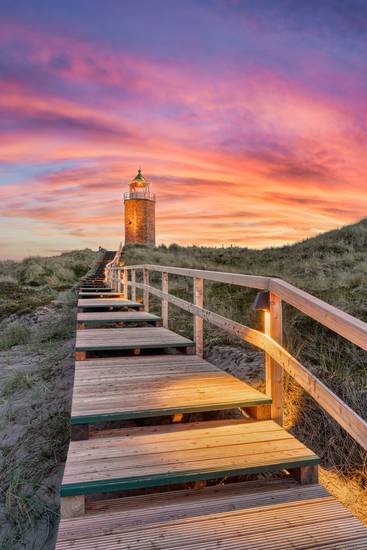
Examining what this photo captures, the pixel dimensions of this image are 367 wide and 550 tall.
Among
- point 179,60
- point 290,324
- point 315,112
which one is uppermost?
point 179,60

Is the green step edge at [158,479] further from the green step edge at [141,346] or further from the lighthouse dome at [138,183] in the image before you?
the lighthouse dome at [138,183]

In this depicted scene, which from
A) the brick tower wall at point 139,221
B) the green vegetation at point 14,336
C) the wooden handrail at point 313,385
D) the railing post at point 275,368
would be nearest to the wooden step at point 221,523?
the wooden handrail at point 313,385

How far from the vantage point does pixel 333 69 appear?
10469 millimetres

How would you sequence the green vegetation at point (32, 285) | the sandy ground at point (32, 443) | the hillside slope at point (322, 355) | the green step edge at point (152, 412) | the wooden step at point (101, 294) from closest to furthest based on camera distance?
the sandy ground at point (32, 443), the green step edge at point (152, 412), the hillside slope at point (322, 355), the wooden step at point (101, 294), the green vegetation at point (32, 285)

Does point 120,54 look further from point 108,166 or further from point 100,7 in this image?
point 108,166

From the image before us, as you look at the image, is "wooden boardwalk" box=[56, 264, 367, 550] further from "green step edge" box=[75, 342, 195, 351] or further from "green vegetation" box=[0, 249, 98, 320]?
"green vegetation" box=[0, 249, 98, 320]

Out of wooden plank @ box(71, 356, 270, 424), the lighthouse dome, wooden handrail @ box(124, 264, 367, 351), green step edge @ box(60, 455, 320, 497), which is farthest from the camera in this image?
the lighthouse dome

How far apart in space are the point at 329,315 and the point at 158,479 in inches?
52.4

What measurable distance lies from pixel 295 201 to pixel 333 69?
1002 cm

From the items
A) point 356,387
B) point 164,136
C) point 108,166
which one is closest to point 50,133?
point 164,136

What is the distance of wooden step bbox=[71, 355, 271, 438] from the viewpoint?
119 inches

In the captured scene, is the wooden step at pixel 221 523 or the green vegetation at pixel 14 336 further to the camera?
the green vegetation at pixel 14 336

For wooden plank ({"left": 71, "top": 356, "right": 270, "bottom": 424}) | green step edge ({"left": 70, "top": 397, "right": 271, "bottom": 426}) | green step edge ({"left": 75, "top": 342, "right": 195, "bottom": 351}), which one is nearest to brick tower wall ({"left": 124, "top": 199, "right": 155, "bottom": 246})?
green step edge ({"left": 75, "top": 342, "right": 195, "bottom": 351})

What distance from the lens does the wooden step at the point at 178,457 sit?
85.2 inches
